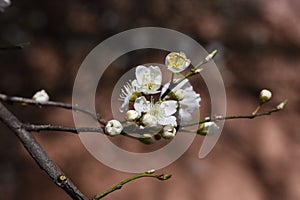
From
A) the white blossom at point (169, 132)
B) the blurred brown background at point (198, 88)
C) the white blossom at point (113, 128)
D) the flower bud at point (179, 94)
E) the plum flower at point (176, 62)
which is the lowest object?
the white blossom at point (169, 132)

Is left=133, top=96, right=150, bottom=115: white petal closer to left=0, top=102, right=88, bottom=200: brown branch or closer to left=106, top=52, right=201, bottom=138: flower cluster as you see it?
left=106, top=52, right=201, bottom=138: flower cluster

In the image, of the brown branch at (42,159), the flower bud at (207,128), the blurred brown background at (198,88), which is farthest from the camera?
the blurred brown background at (198,88)

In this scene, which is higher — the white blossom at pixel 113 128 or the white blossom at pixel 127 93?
the white blossom at pixel 127 93

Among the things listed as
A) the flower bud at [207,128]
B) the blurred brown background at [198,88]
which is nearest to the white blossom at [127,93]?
the flower bud at [207,128]

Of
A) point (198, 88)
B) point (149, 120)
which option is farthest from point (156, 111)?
point (198, 88)

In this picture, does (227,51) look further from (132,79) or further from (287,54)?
(132,79)

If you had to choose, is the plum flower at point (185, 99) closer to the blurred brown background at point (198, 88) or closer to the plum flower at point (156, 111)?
the plum flower at point (156, 111)
